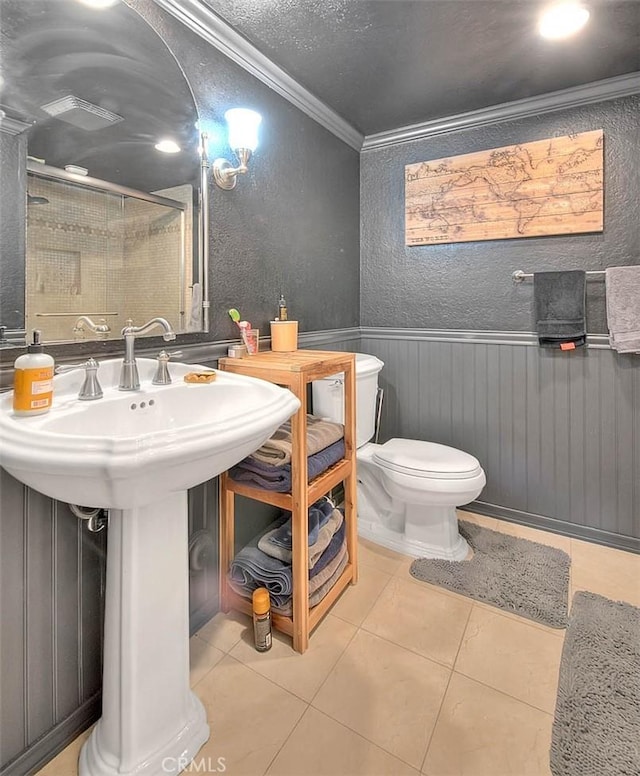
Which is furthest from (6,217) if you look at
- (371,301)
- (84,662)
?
(371,301)

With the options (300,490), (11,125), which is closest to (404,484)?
(300,490)

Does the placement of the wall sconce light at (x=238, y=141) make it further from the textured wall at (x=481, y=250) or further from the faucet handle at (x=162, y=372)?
the textured wall at (x=481, y=250)

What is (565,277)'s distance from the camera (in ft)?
6.61

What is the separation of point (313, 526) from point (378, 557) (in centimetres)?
59

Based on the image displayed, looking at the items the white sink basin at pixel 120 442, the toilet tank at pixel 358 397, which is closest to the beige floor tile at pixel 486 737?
the white sink basin at pixel 120 442

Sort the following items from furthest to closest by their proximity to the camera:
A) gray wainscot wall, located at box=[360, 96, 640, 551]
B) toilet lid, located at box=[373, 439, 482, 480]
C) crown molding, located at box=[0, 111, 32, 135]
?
gray wainscot wall, located at box=[360, 96, 640, 551], toilet lid, located at box=[373, 439, 482, 480], crown molding, located at box=[0, 111, 32, 135]

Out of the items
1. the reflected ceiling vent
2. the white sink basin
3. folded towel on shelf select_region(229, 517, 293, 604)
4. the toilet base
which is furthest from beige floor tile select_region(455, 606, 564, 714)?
the reflected ceiling vent

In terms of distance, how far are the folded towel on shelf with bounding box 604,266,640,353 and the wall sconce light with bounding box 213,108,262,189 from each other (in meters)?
1.65

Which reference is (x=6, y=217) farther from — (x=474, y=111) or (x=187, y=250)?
(x=474, y=111)

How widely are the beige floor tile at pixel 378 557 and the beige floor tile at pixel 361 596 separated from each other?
3cm

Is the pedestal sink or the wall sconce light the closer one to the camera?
the pedestal sink

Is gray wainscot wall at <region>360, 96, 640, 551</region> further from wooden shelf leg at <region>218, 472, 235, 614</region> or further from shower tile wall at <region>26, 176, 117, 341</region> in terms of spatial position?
shower tile wall at <region>26, 176, 117, 341</region>

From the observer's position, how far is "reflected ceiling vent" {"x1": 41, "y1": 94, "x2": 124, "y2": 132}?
111 centimetres

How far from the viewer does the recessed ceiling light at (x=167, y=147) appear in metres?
1.38
